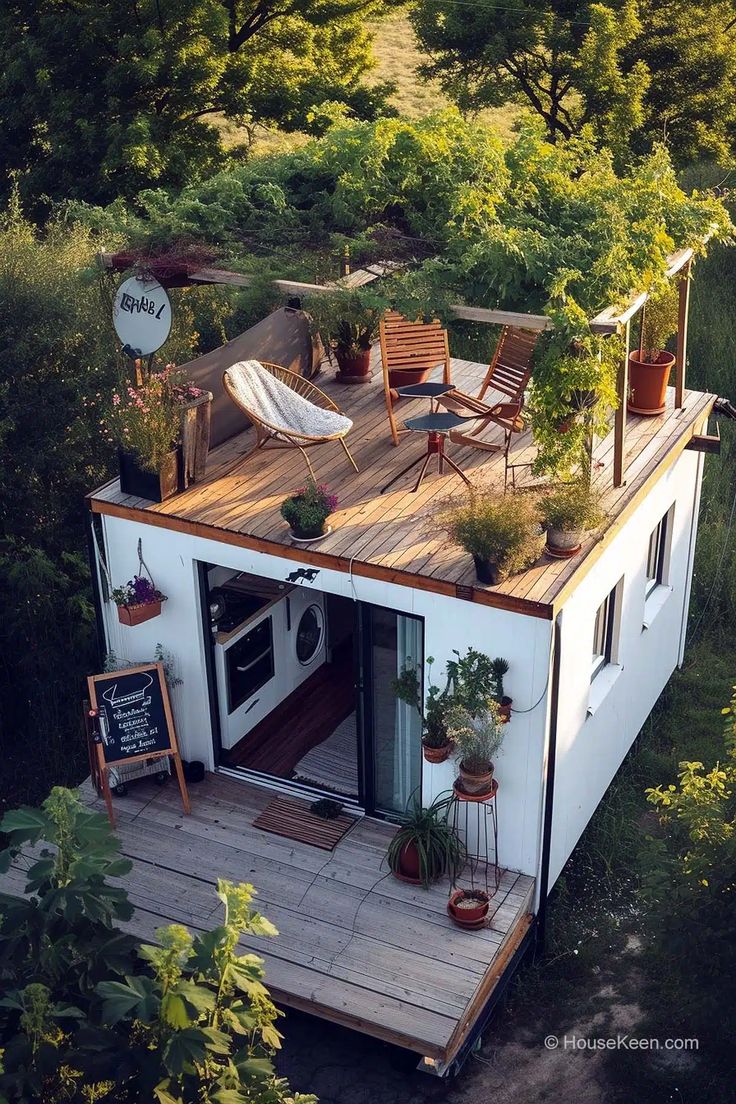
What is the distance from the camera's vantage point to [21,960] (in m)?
5.95

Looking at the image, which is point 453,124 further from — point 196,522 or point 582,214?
point 196,522

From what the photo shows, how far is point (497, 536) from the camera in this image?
7375 mm

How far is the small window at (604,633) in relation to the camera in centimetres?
897

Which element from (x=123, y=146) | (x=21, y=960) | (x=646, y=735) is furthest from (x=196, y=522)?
(x=123, y=146)

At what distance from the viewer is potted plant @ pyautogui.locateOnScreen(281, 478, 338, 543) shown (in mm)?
7984

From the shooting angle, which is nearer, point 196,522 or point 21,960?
point 21,960

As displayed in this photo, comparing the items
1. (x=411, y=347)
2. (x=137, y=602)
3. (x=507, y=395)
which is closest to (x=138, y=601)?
(x=137, y=602)

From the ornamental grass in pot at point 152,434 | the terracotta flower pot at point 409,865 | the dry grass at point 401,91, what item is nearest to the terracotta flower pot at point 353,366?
the ornamental grass in pot at point 152,434

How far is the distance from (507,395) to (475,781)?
3374 millimetres

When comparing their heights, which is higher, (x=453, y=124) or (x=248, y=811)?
(x=453, y=124)

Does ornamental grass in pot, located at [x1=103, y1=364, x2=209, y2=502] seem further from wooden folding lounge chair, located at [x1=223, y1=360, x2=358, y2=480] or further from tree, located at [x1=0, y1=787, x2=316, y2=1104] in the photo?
tree, located at [x1=0, y1=787, x2=316, y2=1104]

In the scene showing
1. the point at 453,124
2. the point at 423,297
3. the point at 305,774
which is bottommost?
the point at 305,774

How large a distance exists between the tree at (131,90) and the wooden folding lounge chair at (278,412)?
29.7ft

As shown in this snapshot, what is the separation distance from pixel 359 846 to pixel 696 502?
15.1 feet
